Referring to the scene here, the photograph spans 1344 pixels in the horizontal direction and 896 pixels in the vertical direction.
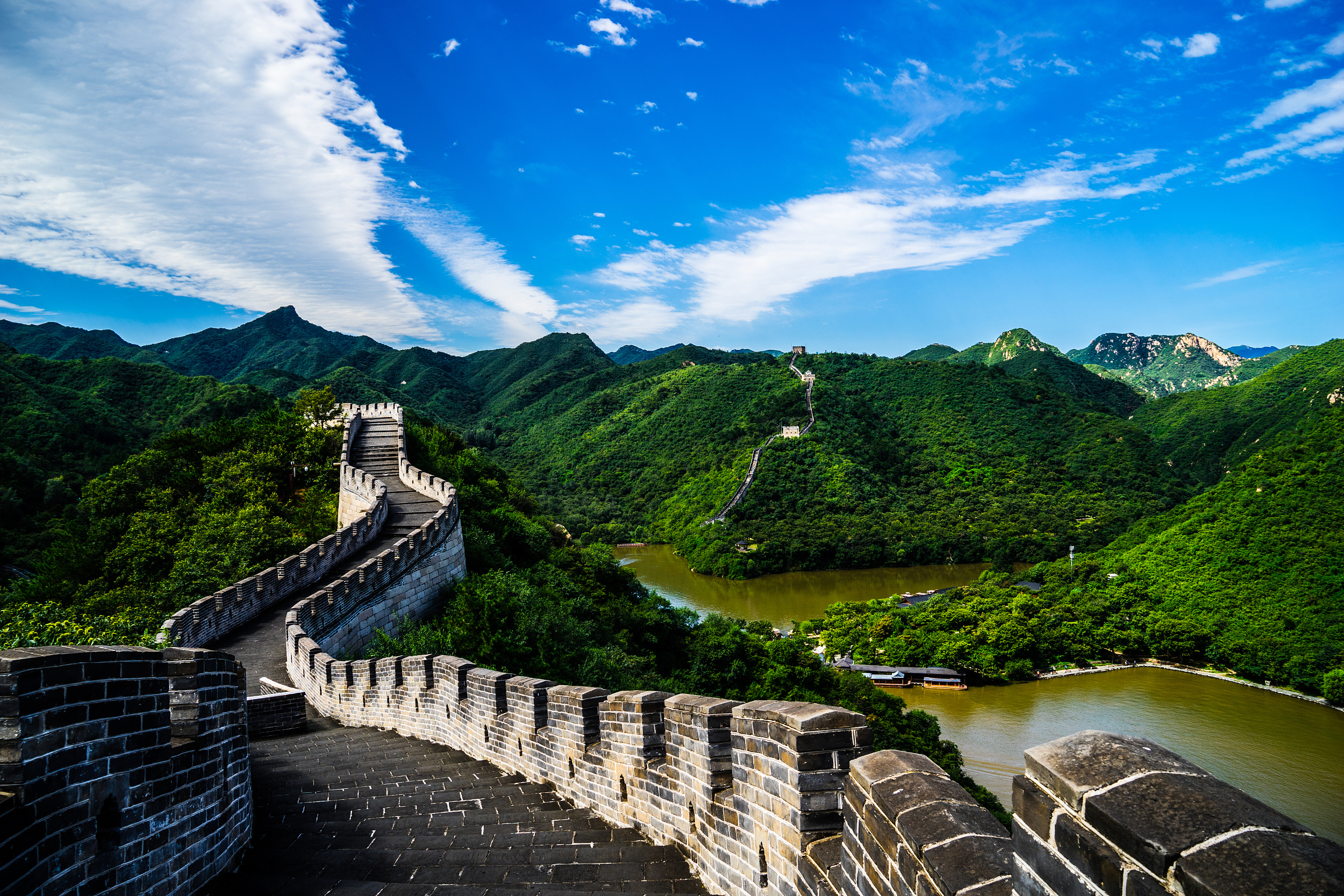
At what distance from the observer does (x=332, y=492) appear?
23969mm

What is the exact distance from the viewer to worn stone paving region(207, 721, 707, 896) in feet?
13.5

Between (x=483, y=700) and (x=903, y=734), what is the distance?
664 inches

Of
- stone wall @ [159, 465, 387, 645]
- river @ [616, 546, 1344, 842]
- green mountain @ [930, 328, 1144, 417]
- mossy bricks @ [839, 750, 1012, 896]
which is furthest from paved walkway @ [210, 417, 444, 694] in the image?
green mountain @ [930, 328, 1144, 417]

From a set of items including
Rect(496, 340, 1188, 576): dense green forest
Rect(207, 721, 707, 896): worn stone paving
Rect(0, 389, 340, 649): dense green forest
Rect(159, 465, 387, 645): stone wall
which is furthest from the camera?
Rect(496, 340, 1188, 576): dense green forest

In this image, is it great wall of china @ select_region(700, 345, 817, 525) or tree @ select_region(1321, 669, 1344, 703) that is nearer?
tree @ select_region(1321, 669, 1344, 703)

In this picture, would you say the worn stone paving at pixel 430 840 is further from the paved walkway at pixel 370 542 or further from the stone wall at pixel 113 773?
the paved walkway at pixel 370 542

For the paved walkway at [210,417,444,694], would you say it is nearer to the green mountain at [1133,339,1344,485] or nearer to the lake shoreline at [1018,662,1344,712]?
the lake shoreline at [1018,662,1344,712]

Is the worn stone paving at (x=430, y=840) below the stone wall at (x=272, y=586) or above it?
below

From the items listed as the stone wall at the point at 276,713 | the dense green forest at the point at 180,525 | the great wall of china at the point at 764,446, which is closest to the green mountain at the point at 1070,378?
the great wall of china at the point at 764,446

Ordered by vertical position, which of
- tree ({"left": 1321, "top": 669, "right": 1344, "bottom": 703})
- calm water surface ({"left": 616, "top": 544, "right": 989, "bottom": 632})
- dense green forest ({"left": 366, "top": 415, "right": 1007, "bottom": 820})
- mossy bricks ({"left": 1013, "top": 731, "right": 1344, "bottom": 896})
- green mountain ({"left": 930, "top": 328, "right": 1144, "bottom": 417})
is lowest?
tree ({"left": 1321, "top": 669, "right": 1344, "bottom": 703})

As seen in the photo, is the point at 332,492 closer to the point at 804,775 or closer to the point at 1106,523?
the point at 804,775

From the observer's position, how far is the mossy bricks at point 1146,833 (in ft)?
3.57

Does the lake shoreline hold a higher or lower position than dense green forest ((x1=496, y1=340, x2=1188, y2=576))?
lower

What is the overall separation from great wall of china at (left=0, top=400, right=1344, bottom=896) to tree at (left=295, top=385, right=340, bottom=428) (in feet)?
76.3
